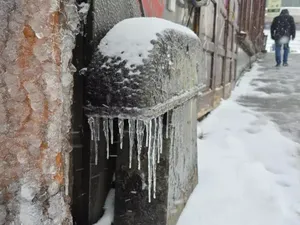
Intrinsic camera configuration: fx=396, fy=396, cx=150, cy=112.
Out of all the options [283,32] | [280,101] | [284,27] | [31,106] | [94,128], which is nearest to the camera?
[31,106]

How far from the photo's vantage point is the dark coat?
13.4m

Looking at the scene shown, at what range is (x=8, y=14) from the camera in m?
0.98

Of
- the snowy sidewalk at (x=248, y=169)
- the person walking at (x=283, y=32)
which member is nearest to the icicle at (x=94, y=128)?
the snowy sidewalk at (x=248, y=169)

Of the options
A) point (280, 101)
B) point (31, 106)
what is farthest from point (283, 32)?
point (31, 106)

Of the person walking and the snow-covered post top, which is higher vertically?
the person walking

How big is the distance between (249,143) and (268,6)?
2639 cm

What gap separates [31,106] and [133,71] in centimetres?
48

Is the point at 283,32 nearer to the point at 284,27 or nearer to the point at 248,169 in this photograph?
the point at 284,27

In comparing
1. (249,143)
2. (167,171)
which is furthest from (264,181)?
(167,171)

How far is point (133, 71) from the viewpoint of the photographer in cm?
142

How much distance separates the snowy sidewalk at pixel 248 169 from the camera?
2.21 meters

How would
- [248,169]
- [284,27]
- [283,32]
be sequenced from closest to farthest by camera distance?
1. [248,169]
2. [283,32]
3. [284,27]

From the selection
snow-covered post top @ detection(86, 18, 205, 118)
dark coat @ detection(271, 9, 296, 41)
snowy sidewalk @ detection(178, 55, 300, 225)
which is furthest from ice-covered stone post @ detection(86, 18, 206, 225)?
dark coat @ detection(271, 9, 296, 41)

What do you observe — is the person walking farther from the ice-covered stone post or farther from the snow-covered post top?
the snow-covered post top
